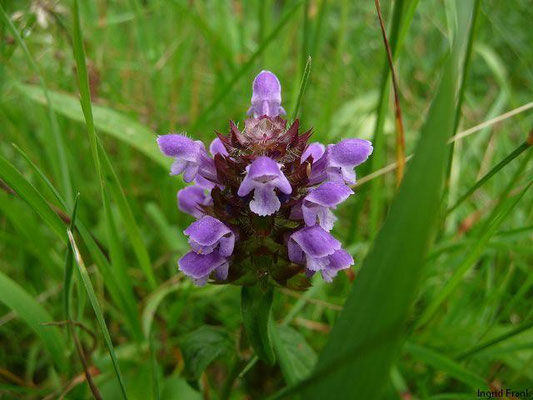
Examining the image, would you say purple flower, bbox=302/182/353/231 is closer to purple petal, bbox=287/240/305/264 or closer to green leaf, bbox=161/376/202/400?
purple petal, bbox=287/240/305/264

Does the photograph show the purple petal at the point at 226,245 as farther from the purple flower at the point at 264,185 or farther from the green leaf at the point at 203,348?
the green leaf at the point at 203,348

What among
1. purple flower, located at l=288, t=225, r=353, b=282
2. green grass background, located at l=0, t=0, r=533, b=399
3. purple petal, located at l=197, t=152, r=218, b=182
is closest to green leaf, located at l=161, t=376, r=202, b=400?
green grass background, located at l=0, t=0, r=533, b=399

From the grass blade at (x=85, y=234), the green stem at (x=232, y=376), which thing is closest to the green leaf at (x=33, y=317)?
the grass blade at (x=85, y=234)

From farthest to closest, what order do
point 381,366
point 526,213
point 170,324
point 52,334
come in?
point 526,213
point 170,324
point 52,334
point 381,366

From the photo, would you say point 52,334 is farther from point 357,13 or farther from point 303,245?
point 357,13

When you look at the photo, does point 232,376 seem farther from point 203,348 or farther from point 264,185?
point 264,185

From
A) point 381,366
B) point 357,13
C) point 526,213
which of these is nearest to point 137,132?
point 381,366
